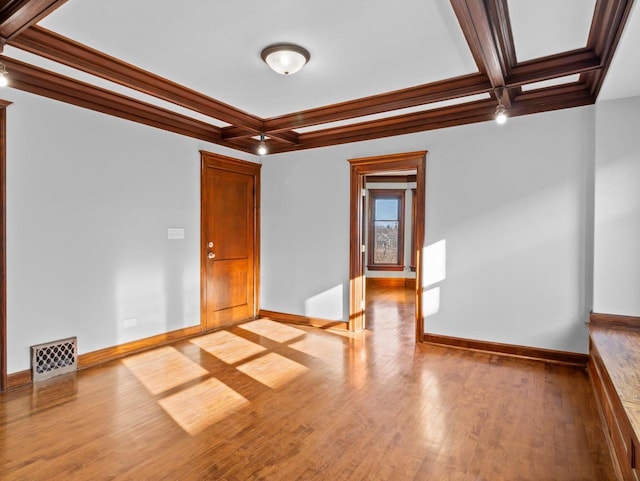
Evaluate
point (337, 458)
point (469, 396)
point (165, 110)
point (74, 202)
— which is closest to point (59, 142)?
point (74, 202)

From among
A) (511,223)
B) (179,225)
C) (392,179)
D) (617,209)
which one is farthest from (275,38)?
(392,179)

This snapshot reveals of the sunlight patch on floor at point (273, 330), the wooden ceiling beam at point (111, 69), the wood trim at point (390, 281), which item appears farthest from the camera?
the wood trim at point (390, 281)

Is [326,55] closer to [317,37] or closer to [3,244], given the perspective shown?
[317,37]

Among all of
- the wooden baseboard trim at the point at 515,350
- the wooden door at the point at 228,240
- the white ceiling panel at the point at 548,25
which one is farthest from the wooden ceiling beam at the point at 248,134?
the wooden baseboard trim at the point at 515,350

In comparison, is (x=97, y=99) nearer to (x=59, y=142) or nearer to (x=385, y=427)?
(x=59, y=142)

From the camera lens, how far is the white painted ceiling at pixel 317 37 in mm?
2234

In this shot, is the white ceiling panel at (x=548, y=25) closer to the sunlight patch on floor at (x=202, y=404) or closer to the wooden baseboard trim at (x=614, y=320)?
the wooden baseboard trim at (x=614, y=320)

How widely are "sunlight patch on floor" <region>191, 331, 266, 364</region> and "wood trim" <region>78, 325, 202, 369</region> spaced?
0.17m

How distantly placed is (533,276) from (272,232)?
340cm

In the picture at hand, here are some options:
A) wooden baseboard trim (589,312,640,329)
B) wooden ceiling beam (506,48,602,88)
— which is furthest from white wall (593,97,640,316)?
wooden ceiling beam (506,48,602,88)

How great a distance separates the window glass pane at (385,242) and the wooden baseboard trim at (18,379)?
697 centimetres

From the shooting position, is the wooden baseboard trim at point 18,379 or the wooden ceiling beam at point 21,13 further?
the wooden baseboard trim at point 18,379

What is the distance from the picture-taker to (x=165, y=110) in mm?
4094

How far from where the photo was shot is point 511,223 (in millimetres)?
3861
